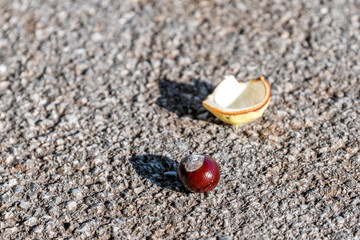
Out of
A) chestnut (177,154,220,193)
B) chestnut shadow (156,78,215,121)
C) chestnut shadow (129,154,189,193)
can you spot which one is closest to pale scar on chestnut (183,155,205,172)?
chestnut (177,154,220,193)

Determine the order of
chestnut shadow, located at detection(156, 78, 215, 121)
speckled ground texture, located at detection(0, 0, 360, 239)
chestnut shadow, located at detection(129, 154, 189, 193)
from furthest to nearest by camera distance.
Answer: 1. chestnut shadow, located at detection(156, 78, 215, 121)
2. chestnut shadow, located at detection(129, 154, 189, 193)
3. speckled ground texture, located at detection(0, 0, 360, 239)

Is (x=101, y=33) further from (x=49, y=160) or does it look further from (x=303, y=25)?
(x=303, y=25)

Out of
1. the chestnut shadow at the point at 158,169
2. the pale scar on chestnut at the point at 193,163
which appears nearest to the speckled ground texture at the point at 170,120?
the chestnut shadow at the point at 158,169

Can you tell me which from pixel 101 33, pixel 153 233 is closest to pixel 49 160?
pixel 153 233

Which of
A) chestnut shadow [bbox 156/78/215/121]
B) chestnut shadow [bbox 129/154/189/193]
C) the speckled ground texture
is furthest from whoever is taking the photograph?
chestnut shadow [bbox 156/78/215/121]

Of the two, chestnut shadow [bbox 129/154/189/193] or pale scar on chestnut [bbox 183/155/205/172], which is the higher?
pale scar on chestnut [bbox 183/155/205/172]

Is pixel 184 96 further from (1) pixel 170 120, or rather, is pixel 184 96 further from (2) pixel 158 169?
(2) pixel 158 169

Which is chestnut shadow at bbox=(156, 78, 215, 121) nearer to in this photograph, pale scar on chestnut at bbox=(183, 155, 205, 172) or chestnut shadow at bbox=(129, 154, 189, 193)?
chestnut shadow at bbox=(129, 154, 189, 193)

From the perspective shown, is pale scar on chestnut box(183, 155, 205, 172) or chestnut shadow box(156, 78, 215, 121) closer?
pale scar on chestnut box(183, 155, 205, 172)
